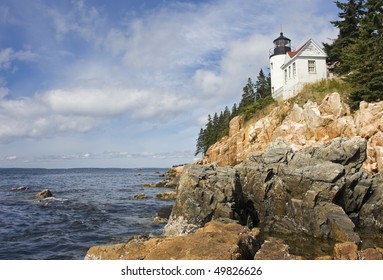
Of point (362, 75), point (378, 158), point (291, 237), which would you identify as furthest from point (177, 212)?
point (362, 75)

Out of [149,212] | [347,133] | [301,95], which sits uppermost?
[301,95]

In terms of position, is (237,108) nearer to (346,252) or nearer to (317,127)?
(317,127)

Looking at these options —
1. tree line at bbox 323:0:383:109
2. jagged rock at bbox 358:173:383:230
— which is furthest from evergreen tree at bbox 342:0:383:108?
jagged rock at bbox 358:173:383:230

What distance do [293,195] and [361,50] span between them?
18.6 metres

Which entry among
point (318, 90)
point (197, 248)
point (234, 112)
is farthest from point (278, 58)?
point (197, 248)

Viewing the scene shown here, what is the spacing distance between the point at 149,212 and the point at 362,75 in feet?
71.5

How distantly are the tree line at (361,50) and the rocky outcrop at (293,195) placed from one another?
8.86 metres

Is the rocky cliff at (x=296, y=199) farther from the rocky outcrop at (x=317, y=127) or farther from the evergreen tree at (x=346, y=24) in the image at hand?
the evergreen tree at (x=346, y=24)

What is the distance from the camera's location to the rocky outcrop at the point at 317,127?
21.5 meters

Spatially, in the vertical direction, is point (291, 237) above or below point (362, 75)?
below

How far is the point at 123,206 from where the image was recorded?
27.8m

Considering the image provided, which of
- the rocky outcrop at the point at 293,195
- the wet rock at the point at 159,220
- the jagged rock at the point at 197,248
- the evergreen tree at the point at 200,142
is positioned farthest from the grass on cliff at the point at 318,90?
the evergreen tree at the point at 200,142

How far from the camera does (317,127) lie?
26656mm
